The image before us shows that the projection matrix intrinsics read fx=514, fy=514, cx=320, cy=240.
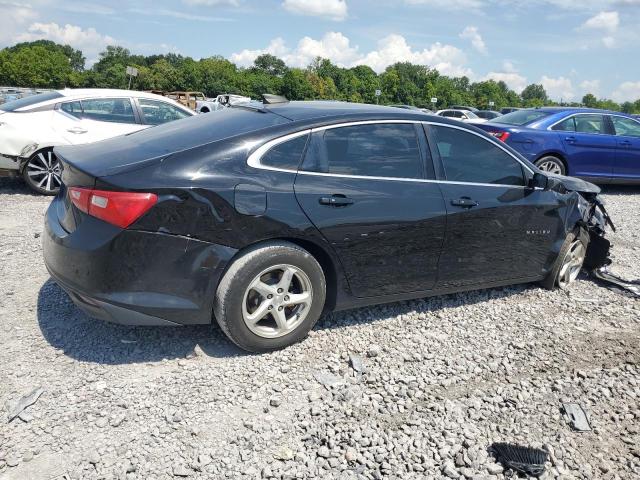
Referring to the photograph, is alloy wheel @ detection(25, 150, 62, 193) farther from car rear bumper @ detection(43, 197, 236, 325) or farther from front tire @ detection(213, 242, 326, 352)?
front tire @ detection(213, 242, 326, 352)

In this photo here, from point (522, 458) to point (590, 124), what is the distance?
29.2 ft

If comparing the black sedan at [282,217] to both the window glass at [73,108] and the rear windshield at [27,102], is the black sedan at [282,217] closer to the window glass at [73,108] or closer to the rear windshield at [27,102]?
the window glass at [73,108]

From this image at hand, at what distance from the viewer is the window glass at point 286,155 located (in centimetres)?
326

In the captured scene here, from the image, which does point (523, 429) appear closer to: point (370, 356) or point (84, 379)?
point (370, 356)

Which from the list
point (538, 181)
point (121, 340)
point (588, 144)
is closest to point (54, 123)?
point (121, 340)

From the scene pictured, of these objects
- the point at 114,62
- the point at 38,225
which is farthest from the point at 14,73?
the point at 38,225

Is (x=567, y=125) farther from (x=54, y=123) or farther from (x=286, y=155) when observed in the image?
(x=54, y=123)

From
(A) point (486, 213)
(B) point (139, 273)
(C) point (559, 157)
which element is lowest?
(B) point (139, 273)

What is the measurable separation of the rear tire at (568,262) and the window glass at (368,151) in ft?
6.15

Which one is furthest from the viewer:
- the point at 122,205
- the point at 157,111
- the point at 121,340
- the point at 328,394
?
the point at 157,111

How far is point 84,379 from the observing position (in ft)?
9.91

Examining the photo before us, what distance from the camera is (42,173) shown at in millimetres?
7453

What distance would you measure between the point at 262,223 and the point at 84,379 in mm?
1391

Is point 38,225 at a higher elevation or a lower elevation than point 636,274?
lower
